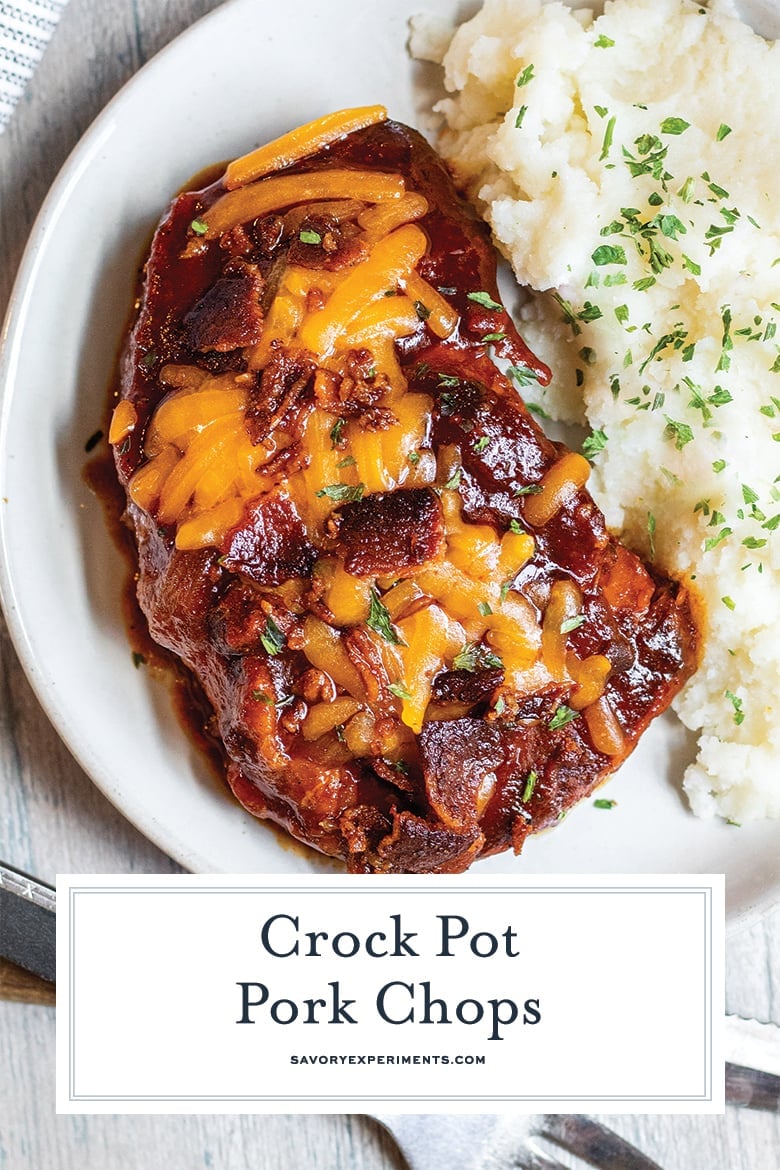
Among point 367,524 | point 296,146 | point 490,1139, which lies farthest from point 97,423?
point 490,1139

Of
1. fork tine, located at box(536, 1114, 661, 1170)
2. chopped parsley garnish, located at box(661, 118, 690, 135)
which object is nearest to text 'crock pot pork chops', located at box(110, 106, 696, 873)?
chopped parsley garnish, located at box(661, 118, 690, 135)

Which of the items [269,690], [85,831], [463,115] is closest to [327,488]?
[269,690]

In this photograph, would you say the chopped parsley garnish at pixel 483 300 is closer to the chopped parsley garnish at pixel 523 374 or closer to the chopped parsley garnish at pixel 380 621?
the chopped parsley garnish at pixel 523 374

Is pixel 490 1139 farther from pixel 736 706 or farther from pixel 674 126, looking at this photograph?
pixel 674 126

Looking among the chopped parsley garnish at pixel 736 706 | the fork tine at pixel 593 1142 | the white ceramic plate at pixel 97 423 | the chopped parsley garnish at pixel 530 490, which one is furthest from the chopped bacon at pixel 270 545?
the fork tine at pixel 593 1142

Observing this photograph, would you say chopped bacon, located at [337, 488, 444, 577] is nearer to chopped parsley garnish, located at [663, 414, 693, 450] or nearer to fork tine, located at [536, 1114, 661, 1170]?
chopped parsley garnish, located at [663, 414, 693, 450]
